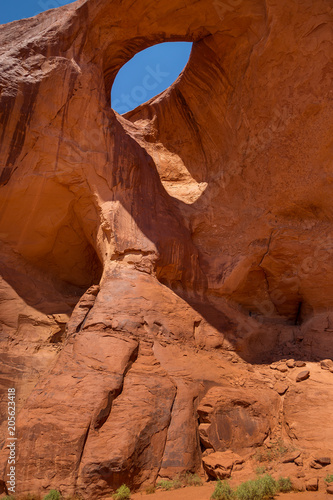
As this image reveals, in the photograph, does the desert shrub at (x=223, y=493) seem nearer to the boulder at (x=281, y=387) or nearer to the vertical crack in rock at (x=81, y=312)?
the boulder at (x=281, y=387)

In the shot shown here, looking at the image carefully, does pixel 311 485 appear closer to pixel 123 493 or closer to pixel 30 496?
pixel 123 493

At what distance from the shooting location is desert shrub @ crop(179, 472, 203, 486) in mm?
4574

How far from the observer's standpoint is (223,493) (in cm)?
406

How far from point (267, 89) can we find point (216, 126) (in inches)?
62.4

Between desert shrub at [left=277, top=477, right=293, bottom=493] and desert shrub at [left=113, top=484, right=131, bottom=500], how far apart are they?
1.64 metres

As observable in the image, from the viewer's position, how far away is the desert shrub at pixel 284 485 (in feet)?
14.0

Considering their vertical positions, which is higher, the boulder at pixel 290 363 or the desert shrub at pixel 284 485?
the boulder at pixel 290 363

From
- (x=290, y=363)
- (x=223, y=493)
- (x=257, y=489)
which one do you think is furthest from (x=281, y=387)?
(x=223, y=493)

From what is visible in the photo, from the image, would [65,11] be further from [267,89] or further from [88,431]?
[88,431]

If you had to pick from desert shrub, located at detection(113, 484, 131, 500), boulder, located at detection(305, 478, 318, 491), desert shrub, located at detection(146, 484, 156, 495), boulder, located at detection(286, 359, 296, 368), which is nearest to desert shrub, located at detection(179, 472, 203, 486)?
desert shrub, located at detection(146, 484, 156, 495)

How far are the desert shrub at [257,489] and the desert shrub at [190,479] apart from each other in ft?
1.88

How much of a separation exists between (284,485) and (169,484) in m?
1.28

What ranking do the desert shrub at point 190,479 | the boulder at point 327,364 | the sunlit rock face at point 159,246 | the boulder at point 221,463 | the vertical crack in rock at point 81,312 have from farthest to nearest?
the boulder at point 327,364, the vertical crack in rock at point 81,312, the sunlit rock face at point 159,246, the boulder at point 221,463, the desert shrub at point 190,479

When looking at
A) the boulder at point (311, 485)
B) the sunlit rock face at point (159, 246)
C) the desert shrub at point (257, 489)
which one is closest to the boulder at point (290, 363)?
the sunlit rock face at point (159, 246)
